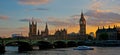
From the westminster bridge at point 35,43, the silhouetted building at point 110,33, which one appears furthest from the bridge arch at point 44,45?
the silhouetted building at point 110,33

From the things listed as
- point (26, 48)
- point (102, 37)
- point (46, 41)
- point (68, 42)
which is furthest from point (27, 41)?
point (102, 37)

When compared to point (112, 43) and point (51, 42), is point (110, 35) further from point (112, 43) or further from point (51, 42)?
point (51, 42)

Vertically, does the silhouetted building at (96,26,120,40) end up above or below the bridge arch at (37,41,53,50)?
above

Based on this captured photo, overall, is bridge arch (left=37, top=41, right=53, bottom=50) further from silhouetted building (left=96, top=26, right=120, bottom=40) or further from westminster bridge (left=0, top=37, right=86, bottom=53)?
silhouetted building (left=96, top=26, right=120, bottom=40)

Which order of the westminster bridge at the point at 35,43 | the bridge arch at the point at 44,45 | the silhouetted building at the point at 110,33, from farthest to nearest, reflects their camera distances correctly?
1. the silhouetted building at the point at 110,33
2. the bridge arch at the point at 44,45
3. the westminster bridge at the point at 35,43

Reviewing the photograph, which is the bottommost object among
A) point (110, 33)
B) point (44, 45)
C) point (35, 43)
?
point (44, 45)

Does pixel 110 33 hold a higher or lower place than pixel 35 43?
higher

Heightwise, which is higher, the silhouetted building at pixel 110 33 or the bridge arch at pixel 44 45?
the silhouetted building at pixel 110 33

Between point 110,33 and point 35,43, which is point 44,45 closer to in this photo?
point 35,43

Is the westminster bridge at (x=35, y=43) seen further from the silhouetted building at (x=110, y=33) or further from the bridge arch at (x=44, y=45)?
the silhouetted building at (x=110, y=33)

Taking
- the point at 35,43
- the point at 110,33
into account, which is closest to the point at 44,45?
the point at 35,43

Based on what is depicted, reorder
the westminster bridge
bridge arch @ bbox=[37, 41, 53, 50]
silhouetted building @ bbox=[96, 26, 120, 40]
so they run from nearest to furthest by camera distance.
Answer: the westminster bridge, bridge arch @ bbox=[37, 41, 53, 50], silhouetted building @ bbox=[96, 26, 120, 40]

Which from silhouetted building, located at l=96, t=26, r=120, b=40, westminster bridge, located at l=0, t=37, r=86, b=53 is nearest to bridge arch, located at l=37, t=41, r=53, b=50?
westminster bridge, located at l=0, t=37, r=86, b=53

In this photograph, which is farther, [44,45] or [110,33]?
[110,33]
